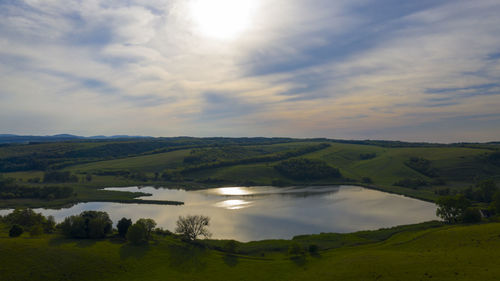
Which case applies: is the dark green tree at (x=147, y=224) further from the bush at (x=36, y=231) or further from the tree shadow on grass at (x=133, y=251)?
the bush at (x=36, y=231)

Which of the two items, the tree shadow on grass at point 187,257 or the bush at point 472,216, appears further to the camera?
the bush at point 472,216

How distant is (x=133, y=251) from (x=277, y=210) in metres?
62.9

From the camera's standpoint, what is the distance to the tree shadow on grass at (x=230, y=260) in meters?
54.7

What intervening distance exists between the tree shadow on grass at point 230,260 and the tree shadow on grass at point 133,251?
54.2ft

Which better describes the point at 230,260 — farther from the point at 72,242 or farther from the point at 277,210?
the point at 277,210

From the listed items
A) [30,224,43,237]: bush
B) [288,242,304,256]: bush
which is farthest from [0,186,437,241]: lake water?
[30,224,43,237]: bush

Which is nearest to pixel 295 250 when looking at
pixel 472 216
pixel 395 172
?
pixel 472 216

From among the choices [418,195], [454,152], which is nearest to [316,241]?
[418,195]

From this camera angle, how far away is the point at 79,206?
120 m

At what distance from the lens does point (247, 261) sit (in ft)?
184

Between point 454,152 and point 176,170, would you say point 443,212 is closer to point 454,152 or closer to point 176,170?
point 454,152

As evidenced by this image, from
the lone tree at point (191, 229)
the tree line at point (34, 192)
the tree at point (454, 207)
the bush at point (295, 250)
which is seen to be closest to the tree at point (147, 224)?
the lone tree at point (191, 229)

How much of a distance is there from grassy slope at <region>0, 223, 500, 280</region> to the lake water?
69.8 feet

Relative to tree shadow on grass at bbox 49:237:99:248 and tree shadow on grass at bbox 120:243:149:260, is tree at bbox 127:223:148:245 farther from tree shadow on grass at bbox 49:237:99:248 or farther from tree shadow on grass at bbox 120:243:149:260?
tree shadow on grass at bbox 49:237:99:248
